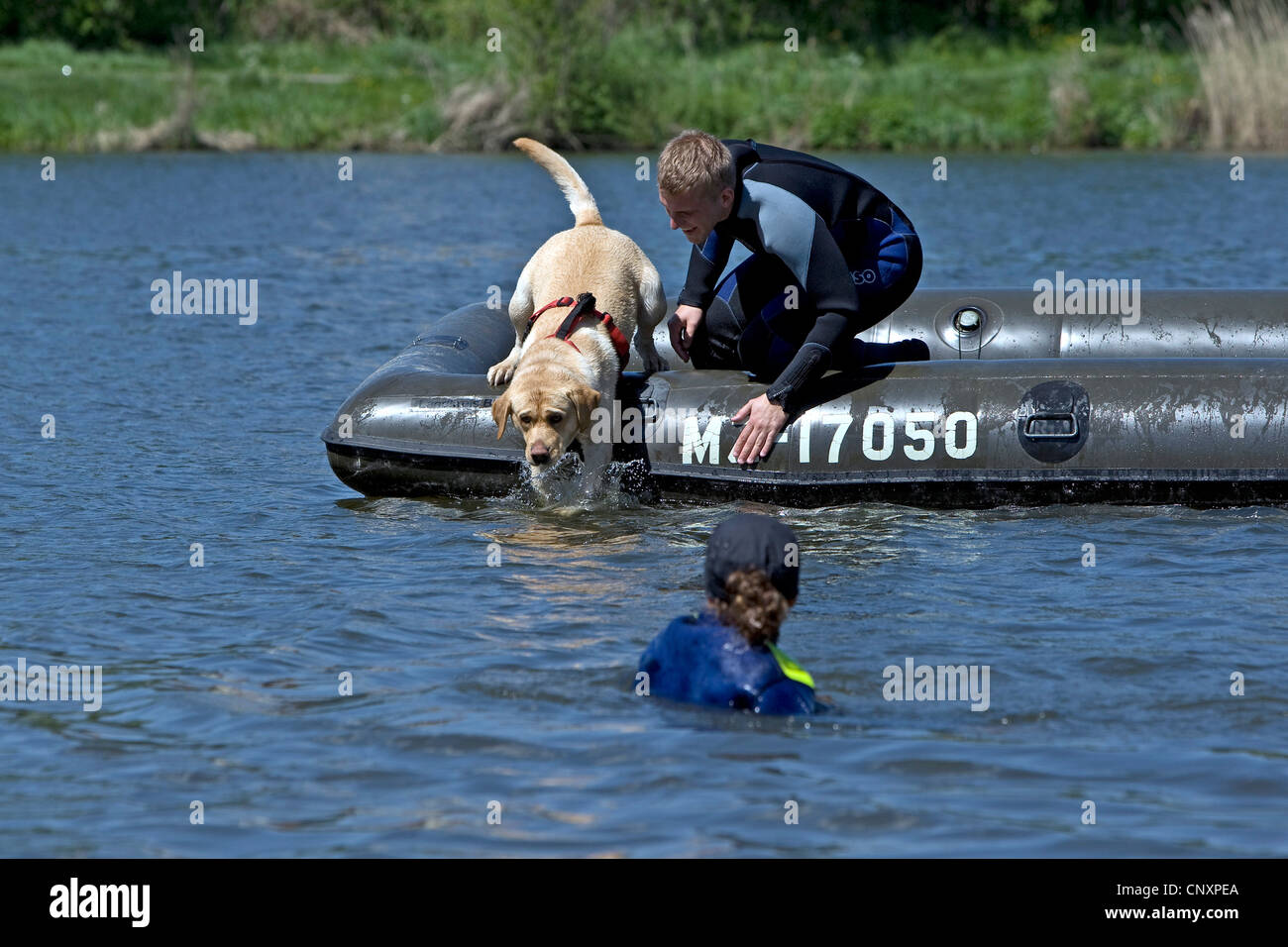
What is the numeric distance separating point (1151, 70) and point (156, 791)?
36.8 m

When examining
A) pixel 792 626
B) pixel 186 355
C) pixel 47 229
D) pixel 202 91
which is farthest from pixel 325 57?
pixel 792 626

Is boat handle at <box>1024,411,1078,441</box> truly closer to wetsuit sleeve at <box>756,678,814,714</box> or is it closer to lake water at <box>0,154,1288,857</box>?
lake water at <box>0,154,1288,857</box>

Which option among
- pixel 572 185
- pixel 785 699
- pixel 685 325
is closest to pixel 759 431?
pixel 685 325

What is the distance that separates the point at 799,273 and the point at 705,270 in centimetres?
82

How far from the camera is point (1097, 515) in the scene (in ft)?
25.2

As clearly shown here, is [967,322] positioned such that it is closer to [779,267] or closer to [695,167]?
[779,267]

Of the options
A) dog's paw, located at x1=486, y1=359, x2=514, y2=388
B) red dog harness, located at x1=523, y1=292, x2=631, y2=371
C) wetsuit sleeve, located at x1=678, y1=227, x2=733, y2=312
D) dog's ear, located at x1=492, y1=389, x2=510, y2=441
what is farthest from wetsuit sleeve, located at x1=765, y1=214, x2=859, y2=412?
dog's paw, located at x1=486, y1=359, x2=514, y2=388

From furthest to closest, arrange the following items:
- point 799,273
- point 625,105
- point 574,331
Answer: point 625,105 < point 574,331 < point 799,273

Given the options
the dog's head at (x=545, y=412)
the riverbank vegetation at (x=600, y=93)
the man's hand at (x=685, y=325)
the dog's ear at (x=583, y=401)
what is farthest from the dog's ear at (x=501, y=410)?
the riverbank vegetation at (x=600, y=93)

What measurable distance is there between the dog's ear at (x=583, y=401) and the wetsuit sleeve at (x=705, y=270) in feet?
2.70

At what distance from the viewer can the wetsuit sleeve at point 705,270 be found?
817 cm

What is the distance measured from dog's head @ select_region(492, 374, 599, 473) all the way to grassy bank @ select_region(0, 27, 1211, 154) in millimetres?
29041

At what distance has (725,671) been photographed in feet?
16.3

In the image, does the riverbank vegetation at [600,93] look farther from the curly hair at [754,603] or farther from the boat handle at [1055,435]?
the curly hair at [754,603]
